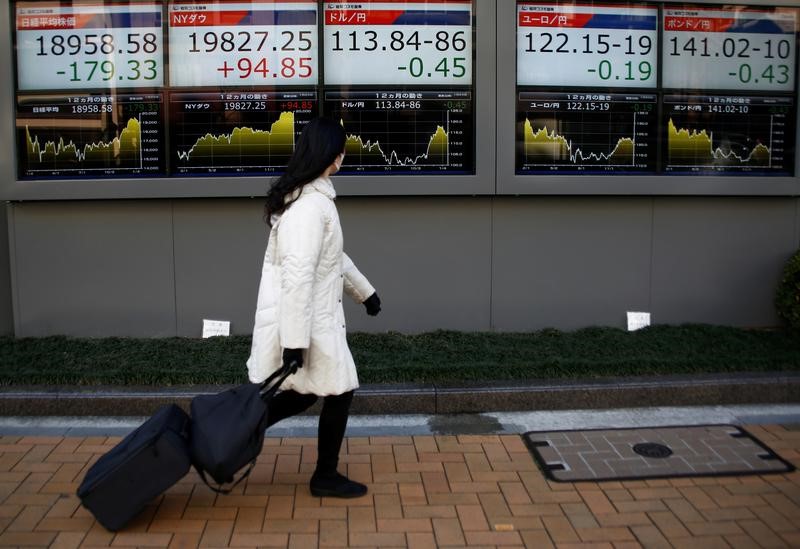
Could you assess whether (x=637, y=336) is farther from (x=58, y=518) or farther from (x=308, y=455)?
(x=58, y=518)

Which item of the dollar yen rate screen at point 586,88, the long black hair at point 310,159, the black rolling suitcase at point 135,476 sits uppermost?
the dollar yen rate screen at point 586,88

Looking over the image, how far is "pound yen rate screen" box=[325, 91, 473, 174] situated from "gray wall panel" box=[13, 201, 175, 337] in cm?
159

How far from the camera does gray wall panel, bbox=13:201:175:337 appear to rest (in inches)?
275

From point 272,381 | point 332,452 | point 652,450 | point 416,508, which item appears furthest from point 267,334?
point 652,450

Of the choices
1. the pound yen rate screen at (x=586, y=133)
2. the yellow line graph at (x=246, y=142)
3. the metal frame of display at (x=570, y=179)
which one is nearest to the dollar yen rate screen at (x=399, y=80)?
the metal frame of display at (x=570, y=179)

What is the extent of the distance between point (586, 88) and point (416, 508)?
3977 mm

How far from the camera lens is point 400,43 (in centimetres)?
694

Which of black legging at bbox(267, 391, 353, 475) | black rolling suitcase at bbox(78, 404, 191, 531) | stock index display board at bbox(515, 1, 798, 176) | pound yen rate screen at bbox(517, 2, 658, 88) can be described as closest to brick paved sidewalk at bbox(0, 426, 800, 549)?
black rolling suitcase at bbox(78, 404, 191, 531)

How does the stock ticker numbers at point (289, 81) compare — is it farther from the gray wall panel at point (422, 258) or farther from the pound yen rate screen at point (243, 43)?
the gray wall panel at point (422, 258)

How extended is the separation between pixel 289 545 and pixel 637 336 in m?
3.74

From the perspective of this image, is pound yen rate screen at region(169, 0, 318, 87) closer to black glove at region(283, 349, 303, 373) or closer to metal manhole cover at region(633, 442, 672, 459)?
black glove at region(283, 349, 303, 373)

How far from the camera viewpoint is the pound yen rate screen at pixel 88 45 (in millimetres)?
6867

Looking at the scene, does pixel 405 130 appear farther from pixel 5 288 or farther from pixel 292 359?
pixel 5 288

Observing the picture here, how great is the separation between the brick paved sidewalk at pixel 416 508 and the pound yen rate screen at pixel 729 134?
2.82 meters
